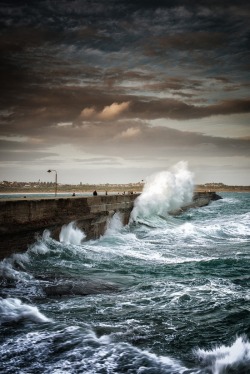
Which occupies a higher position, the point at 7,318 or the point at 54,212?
the point at 54,212

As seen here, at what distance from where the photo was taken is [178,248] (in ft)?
40.4

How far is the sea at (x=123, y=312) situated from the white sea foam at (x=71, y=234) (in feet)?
4.16

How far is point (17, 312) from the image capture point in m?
5.51

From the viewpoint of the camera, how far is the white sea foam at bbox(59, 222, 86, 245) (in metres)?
12.5

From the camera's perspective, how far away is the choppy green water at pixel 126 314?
4062 millimetres

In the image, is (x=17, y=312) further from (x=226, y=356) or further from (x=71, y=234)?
(x=71, y=234)

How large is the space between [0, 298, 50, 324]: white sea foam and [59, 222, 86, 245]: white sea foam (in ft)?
21.0

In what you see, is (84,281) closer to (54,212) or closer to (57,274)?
(57,274)

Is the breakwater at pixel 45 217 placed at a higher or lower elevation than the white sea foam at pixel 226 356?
higher

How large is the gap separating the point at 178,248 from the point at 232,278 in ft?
15.1

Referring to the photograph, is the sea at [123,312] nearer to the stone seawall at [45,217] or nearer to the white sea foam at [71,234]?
the stone seawall at [45,217]

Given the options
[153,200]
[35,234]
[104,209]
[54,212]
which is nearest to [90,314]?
[35,234]

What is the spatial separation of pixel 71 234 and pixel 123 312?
25.3 feet

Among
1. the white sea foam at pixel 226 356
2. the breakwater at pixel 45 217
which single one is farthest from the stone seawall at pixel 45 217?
the white sea foam at pixel 226 356
